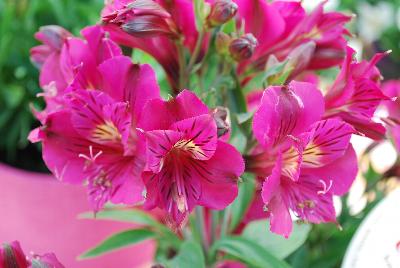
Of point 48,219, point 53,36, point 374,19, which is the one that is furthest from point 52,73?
point 374,19

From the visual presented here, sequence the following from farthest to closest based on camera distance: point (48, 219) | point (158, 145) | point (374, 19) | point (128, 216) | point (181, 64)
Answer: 1. point (374, 19)
2. point (48, 219)
3. point (128, 216)
4. point (181, 64)
5. point (158, 145)

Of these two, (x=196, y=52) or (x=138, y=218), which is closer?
(x=196, y=52)

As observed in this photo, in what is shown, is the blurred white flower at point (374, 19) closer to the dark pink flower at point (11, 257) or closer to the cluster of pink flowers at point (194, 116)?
the cluster of pink flowers at point (194, 116)

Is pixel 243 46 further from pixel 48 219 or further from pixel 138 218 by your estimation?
pixel 48 219

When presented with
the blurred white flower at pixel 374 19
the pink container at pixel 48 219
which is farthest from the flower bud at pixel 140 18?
the blurred white flower at pixel 374 19

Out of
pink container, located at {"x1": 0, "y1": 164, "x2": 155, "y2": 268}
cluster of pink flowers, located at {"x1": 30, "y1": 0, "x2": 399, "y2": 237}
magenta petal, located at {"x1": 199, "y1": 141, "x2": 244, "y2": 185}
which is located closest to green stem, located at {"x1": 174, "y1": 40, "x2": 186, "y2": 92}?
cluster of pink flowers, located at {"x1": 30, "y1": 0, "x2": 399, "y2": 237}

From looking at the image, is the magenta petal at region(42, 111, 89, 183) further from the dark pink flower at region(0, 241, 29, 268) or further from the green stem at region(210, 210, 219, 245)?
the green stem at region(210, 210, 219, 245)

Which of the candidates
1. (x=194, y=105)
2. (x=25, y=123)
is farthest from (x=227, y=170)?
(x=25, y=123)
